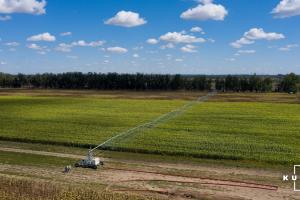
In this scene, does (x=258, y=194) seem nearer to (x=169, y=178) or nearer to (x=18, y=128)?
(x=169, y=178)

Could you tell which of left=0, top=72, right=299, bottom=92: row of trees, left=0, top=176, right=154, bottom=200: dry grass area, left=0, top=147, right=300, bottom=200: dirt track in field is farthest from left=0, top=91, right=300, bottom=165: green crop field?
left=0, top=72, right=299, bottom=92: row of trees

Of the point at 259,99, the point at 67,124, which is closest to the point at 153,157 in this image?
the point at 67,124

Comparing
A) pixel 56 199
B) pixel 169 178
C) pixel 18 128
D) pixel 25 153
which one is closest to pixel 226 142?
pixel 169 178

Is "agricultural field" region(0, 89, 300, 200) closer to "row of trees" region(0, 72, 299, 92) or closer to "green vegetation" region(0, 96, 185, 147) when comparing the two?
"green vegetation" region(0, 96, 185, 147)

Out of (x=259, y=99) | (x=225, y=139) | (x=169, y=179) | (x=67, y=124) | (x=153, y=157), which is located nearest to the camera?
(x=169, y=179)

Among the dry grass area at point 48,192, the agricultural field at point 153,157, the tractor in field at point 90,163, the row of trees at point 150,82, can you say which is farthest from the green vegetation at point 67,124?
the row of trees at point 150,82

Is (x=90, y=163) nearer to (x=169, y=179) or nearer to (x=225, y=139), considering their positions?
(x=169, y=179)
